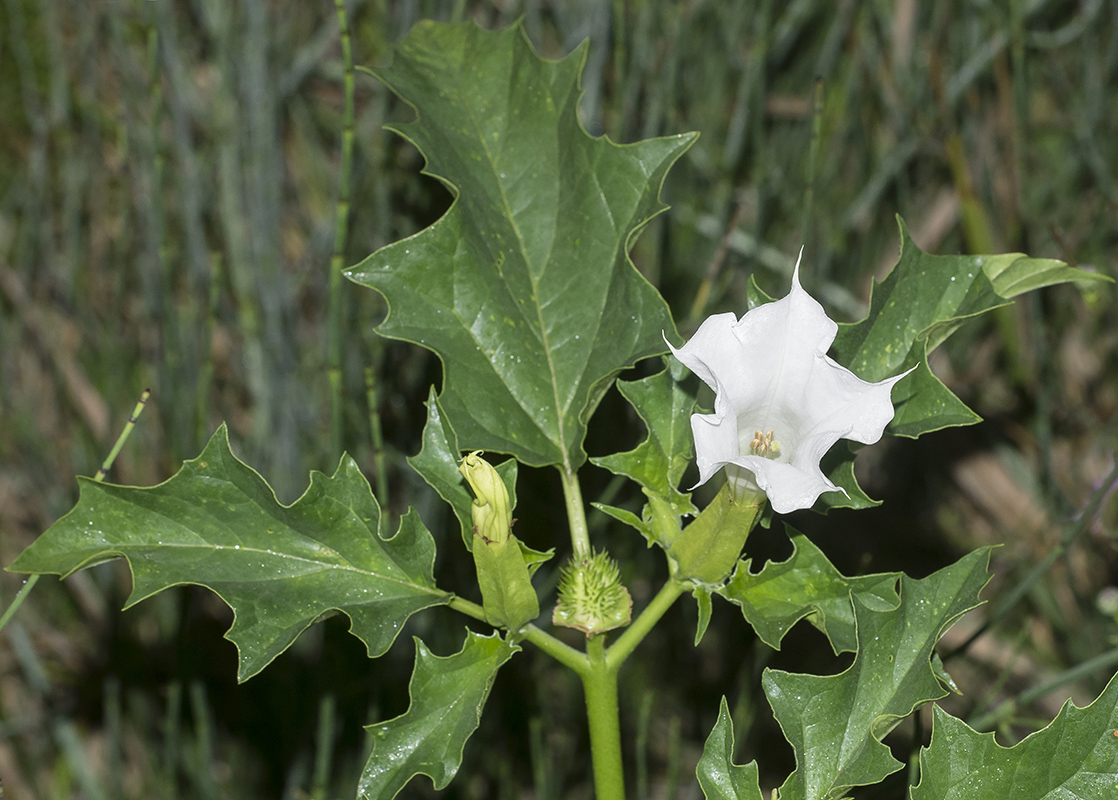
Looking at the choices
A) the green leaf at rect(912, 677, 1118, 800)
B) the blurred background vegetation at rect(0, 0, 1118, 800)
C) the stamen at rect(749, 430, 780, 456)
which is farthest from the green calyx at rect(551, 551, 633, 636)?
the blurred background vegetation at rect(0, 0, 1118, 800)

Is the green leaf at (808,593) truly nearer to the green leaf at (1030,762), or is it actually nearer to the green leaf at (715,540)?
the green leaf at (715,540)

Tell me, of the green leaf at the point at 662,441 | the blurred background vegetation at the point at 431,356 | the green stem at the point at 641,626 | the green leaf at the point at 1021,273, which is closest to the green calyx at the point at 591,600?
the green stem at the point at 641,626

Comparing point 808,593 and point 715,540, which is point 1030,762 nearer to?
point 808,593

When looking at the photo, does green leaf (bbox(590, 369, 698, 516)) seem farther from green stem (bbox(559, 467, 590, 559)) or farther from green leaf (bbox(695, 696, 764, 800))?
green leaf (bbox(695, 696, 764, 800))

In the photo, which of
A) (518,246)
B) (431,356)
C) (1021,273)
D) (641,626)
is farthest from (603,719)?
(431,356)

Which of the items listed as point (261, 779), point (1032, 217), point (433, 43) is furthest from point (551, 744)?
point (1032, 217)

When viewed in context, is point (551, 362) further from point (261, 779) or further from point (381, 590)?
Answer: point (261, 779)
